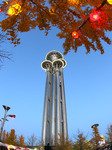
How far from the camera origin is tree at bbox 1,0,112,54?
3604 mm

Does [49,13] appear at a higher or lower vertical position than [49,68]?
lower

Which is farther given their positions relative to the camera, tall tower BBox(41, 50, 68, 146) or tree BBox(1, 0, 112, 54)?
tall tower BBox(41, 50, 68, 146)

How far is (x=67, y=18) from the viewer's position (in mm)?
4039

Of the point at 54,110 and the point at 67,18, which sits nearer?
the point at 67,18

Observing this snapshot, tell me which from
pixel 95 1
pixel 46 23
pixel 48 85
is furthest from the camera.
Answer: pixel 48 85

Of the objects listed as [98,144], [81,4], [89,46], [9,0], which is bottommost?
[98,144]

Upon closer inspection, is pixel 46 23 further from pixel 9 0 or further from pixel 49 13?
pixel 9 0

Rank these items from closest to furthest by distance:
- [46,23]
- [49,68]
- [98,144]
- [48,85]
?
[46,23] < [98,144] < [48,85] < [49,68]

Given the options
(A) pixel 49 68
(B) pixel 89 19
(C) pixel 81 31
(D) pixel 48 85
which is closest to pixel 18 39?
(C) pixel 81 31

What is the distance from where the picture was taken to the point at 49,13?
4.04 meters

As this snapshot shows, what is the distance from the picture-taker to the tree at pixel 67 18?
3.60m

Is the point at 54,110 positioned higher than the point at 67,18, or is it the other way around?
the point at 54,110

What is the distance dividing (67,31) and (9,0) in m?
2.13

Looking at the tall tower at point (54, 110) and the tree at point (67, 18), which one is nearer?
the tree at point (67, 18)
